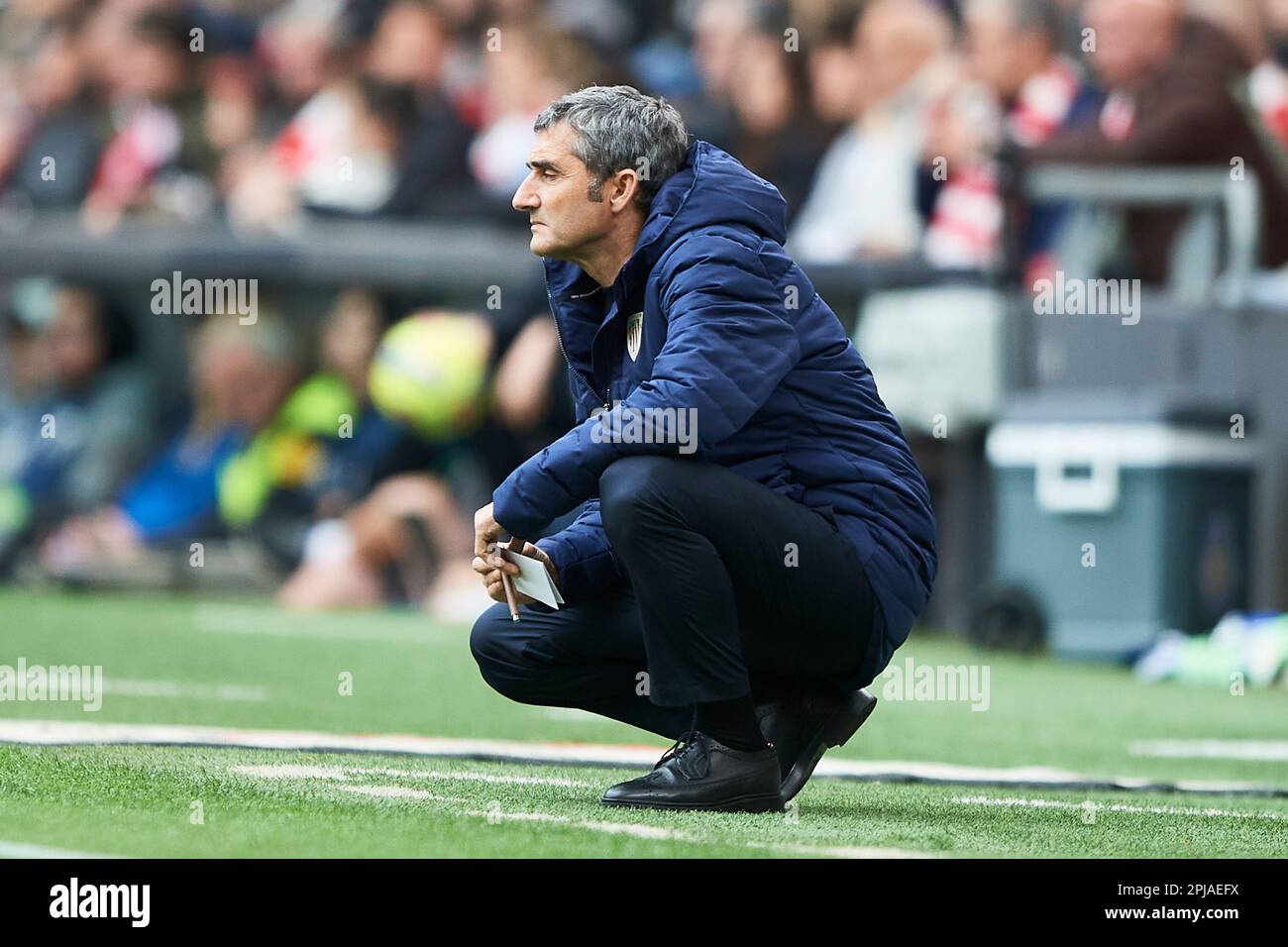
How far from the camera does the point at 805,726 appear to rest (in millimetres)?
4930

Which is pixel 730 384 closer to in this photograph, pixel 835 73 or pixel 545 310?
pixel 545 310

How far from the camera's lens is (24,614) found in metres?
10.3

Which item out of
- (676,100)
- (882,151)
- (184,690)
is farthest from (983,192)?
(184,690)

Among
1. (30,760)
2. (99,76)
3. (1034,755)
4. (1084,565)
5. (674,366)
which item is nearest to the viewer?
(674,366)

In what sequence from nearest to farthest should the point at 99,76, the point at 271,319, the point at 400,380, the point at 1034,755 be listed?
the point at 1034,755 < the point at 400,380 < the point at 271,319 < the point at 99,76

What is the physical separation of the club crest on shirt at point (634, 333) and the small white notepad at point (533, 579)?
0.46 metres

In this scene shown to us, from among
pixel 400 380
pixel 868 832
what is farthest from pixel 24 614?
pixel 868 832

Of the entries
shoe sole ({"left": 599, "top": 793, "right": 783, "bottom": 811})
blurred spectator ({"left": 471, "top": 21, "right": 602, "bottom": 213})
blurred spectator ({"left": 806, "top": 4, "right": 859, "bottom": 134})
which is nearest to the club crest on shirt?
shoe sole ({"left": 599, "top": 793, "right": 783, "bottom": 811})

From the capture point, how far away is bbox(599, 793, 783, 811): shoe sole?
15.3 ft

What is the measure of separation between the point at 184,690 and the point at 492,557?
2962mm

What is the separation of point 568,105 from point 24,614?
20.3ft

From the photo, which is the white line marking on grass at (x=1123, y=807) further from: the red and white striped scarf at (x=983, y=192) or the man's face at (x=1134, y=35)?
the man's face at (x=1134, y=35)

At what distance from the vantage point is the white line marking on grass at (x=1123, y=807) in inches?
206
